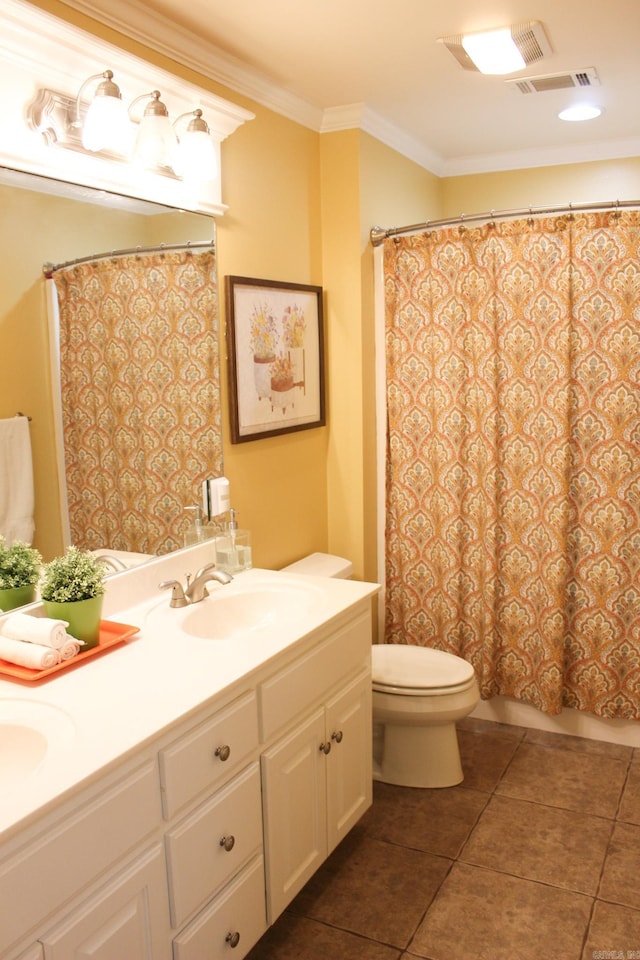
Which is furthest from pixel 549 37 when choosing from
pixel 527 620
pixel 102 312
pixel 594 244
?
pixel 527 620

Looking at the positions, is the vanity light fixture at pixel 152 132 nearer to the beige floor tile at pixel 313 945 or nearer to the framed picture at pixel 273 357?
the framed picture at pixel 273 357

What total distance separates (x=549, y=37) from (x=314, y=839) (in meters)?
2.38

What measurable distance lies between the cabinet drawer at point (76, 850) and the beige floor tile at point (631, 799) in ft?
5.60

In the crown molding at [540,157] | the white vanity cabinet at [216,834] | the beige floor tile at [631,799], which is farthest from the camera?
the crown molding at [540,157]

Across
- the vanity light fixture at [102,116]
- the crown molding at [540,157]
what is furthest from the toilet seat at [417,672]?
the crown molding at [540,157]

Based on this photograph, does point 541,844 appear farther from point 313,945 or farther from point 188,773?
point 188,773

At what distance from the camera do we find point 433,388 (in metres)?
3.04

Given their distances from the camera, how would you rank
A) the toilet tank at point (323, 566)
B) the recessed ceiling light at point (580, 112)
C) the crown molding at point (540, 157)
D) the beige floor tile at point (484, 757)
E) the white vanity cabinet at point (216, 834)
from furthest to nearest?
the crown molding at point (540, 157), the recessed ceiling light at point (580, 112), the toilet tank at point (323, 566), the beige floor tile at point (484, 757), the white vanity cabinet at point (216, 834)

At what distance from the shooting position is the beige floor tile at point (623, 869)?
2137 mm

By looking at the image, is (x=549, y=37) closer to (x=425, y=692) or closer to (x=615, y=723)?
(x=425, y=692)

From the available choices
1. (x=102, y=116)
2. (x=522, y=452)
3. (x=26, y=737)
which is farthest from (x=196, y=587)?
(x=522, y=452)

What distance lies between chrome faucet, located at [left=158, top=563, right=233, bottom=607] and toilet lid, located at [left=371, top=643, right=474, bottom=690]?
2.42 feet

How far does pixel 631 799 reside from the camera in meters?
2.61

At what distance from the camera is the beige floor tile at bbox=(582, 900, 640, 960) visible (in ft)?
6.33
